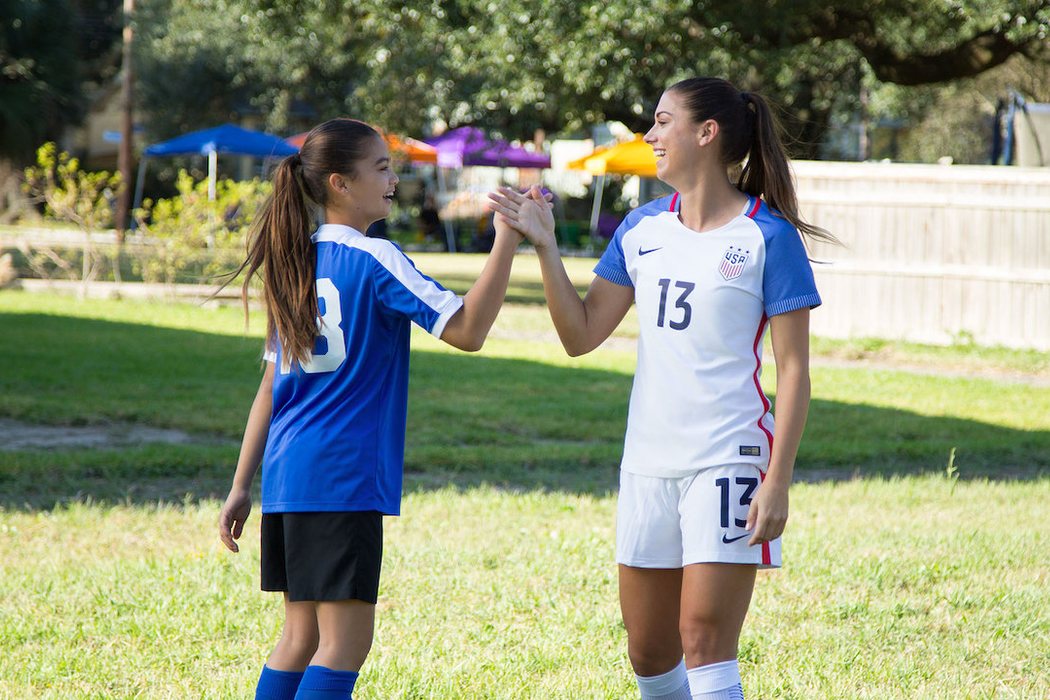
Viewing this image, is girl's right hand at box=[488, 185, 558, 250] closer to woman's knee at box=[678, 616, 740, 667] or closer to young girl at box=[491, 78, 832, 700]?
young girl at box=[491, 78, 832, 700]

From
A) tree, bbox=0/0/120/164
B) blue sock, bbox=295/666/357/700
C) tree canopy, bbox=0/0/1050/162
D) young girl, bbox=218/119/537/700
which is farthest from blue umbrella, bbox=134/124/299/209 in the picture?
blue sock, bbox=295/666/357/700

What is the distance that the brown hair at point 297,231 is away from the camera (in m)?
2.85

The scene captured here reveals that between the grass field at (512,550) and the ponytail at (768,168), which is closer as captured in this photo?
A: the ponytail at (768,168)

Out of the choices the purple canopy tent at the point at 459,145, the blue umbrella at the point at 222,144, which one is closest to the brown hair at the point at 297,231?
the purple canopy tent at the point at 459,145

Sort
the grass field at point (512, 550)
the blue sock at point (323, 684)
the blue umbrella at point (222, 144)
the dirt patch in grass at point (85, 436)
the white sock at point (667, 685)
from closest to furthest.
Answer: the blue sock at point (323, 684) < the white sock at point (667, 685) < the grass field at point (512, 550) < the dirt patch in grass at point (85, 436) < the blue umbrella at point (222, 144)

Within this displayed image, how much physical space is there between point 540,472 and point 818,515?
75.9 inches

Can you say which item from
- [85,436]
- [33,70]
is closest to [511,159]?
[33,70]

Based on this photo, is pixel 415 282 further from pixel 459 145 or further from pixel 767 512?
pixel 459 145

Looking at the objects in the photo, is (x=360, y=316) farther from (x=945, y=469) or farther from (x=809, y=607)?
(x=945, y=469)

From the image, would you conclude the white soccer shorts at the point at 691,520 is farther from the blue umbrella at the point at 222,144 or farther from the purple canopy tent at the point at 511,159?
the blue umbrella at the point at 222,144

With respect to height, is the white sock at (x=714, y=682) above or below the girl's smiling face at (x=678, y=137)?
below

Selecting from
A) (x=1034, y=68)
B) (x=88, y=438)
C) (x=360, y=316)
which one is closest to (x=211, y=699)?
(x=360, y=316)

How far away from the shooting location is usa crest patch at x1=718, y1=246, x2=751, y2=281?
290cm

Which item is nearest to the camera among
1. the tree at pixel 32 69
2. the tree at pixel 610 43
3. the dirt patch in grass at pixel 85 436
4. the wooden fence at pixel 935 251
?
the dirt patch in grass at pixel 85 436
